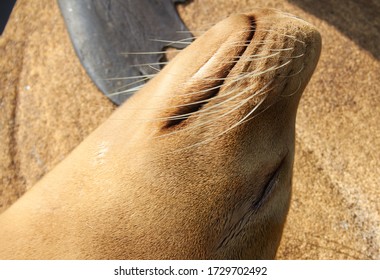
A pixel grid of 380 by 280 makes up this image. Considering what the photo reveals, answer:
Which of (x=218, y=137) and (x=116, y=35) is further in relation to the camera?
(x=116, y=35)

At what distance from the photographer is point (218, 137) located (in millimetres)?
1338

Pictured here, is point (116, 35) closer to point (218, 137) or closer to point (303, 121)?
point (303, 121)

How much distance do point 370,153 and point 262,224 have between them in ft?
5.04

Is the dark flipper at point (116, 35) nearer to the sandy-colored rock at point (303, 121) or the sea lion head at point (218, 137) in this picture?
the sandy-colored rock at point (303, 121)

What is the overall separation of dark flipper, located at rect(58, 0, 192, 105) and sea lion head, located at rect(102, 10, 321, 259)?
126cm

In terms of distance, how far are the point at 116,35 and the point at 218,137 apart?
157 centimetres

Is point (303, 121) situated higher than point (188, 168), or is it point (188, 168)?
point (188, 168)

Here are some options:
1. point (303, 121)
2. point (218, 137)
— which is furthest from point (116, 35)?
point (218, 137)

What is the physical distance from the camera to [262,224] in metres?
1.45

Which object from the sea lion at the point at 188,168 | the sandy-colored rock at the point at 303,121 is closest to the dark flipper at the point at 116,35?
the sandy-colored rock at the point at 303,121

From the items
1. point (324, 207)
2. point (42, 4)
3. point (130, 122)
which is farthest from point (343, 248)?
point (42, 4)

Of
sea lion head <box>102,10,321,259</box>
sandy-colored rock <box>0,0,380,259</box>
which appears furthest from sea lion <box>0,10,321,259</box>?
sandy-colored rock <box>0,0,380,259</box>

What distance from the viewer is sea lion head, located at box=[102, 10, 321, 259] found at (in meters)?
1.30

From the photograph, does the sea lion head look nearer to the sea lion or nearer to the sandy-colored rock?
the sea lion
